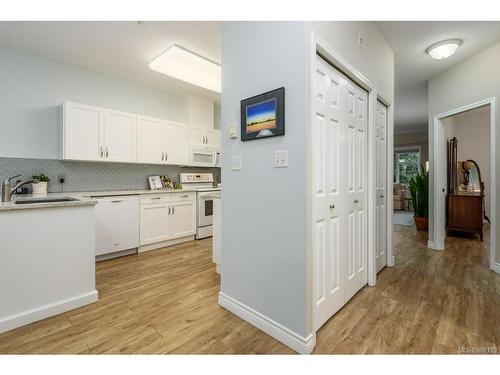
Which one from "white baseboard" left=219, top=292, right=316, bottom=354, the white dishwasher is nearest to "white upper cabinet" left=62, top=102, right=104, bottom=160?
the white dishwasher

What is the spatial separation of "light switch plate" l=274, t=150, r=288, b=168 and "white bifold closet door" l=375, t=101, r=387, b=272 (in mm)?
1676

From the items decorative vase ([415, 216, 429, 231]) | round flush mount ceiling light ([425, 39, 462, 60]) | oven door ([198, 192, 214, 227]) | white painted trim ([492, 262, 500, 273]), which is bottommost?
white painted trim ([492, 262, 500, 273])

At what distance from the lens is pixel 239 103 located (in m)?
1.89

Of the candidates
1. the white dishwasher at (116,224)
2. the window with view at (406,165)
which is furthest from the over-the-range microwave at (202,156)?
the window with view at (406,165)

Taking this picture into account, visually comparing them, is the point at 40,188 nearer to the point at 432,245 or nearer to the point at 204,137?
the point at 204,137

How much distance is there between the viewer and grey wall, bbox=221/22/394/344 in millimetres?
1490

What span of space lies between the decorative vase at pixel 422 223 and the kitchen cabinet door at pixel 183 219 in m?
4.45

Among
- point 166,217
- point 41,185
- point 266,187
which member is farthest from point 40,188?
point 266,187

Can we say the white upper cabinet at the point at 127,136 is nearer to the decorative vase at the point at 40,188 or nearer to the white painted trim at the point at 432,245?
the decorative vase at the point at 40,188

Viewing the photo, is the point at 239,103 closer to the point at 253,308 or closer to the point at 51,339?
the point at 253,308

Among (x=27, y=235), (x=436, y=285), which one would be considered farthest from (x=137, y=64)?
(x=436, y=285)

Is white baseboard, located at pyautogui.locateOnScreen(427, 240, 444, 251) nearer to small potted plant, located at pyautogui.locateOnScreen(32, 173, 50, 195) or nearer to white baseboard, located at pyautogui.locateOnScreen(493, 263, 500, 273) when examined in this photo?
white baseboard, located at pyautogui.locateOnScreen(493, 263, 500, 273)

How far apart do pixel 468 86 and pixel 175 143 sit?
4355 mm

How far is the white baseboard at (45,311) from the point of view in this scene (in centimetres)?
172
